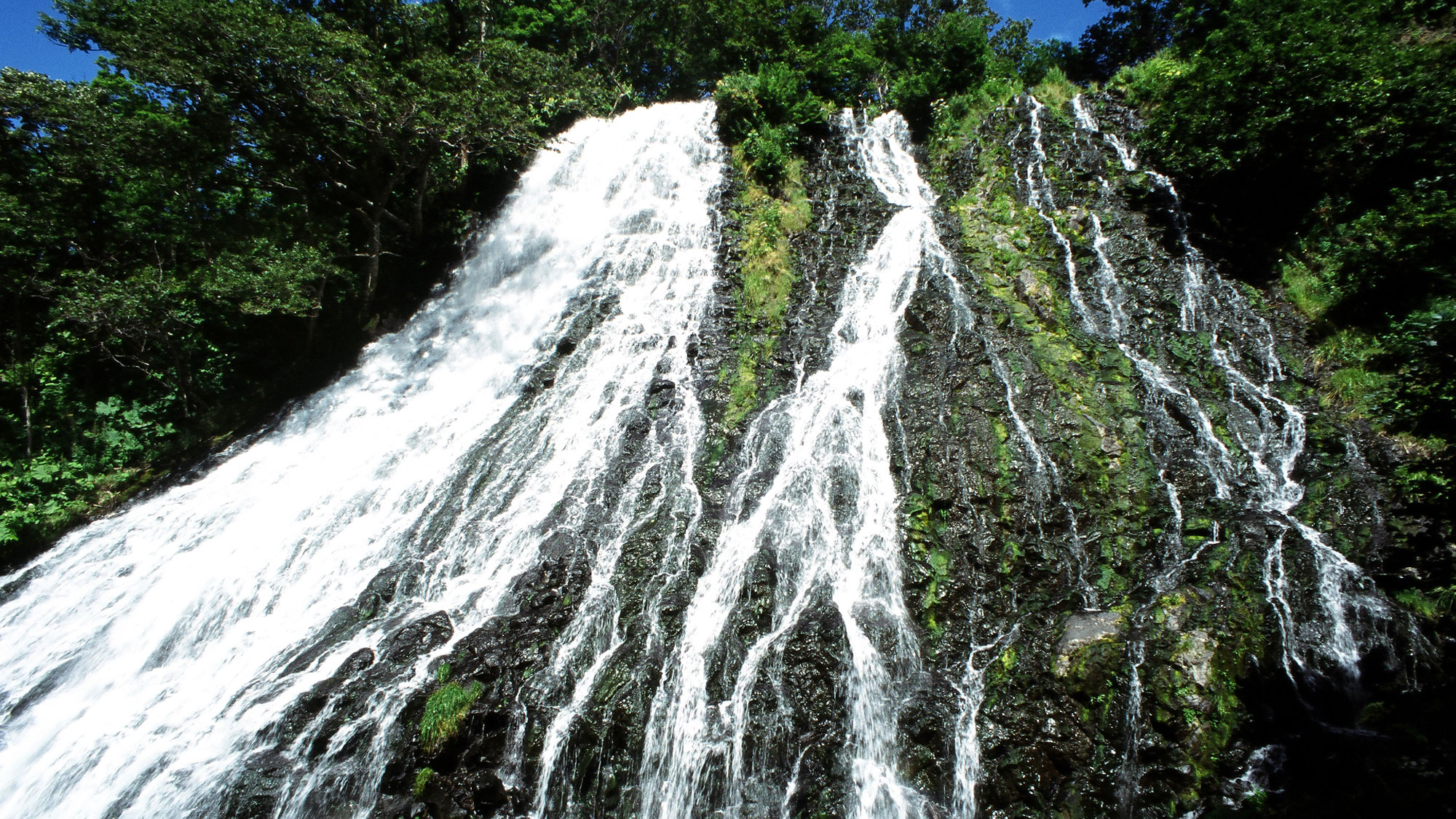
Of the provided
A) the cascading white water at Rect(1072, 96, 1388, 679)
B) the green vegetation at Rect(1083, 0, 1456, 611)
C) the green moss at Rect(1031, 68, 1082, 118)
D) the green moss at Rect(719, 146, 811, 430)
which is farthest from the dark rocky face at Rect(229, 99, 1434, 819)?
the green moss at Rect(1031, 68, 1082, 118)

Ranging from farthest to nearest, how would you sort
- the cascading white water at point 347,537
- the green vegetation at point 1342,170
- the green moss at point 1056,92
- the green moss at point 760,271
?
the green moss at point 1056,92, the green moss at point 760,271, the green vegetation at point 1342,170, the cascading white water at point 347,537

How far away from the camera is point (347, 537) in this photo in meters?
8.80

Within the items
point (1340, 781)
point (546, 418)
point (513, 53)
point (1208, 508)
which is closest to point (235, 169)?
point (513, 53)

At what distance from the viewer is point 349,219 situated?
15078mm

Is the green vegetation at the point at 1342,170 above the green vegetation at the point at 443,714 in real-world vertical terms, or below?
above

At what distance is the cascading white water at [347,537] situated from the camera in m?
6.41

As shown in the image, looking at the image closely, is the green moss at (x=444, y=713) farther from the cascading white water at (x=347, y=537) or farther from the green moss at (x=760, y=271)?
the green moss at (x=760, y=271)

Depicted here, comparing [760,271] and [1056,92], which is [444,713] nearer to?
[760,271]

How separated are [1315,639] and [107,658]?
14.6m

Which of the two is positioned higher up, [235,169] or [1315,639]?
[235,169]

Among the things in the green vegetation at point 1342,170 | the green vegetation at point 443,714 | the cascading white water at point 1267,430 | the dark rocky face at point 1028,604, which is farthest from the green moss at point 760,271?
the green vegetation at point 1342,170

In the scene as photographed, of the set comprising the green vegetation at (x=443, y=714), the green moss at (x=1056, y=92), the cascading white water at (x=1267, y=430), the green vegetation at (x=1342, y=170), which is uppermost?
the green moss at (x=1056, y=92)

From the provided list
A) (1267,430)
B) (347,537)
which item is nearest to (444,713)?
(347,537)

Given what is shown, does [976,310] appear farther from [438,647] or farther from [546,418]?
[438,647]
